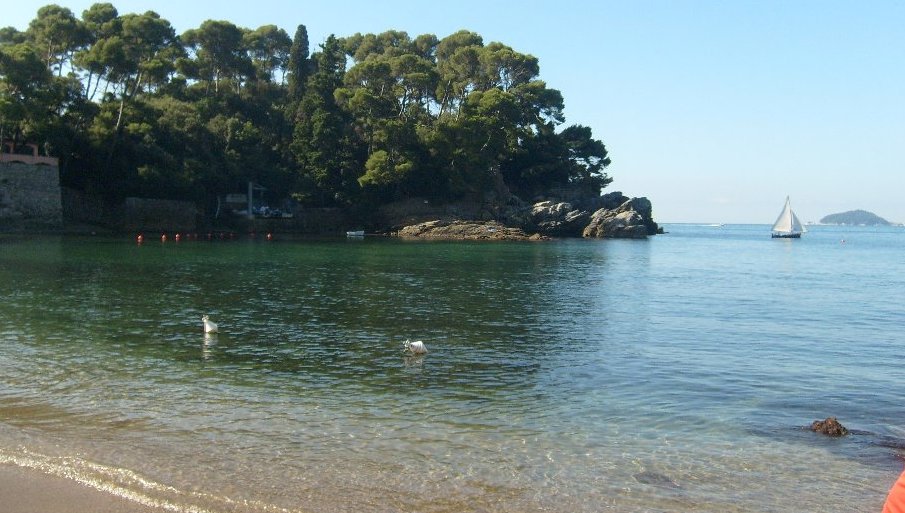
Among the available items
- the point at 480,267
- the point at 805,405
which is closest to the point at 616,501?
the point at 805,405

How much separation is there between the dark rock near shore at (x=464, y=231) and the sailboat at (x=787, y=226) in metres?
55.1

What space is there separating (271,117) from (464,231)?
27.0 metres

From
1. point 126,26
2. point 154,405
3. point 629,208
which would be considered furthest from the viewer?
point 629,208

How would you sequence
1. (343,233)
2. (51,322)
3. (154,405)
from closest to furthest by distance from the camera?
(154,405), (51,322), (343,233)

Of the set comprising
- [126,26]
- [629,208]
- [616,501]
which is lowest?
[616,501]

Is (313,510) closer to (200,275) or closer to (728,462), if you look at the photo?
(728,462)

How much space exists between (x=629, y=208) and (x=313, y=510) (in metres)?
89.1

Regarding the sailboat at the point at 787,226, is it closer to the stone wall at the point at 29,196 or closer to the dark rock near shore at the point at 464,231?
the dark rock near shore at the point at 464,231

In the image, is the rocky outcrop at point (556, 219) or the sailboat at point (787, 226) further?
the sailboat at point (787, 226)

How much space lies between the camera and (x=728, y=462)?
967 cm

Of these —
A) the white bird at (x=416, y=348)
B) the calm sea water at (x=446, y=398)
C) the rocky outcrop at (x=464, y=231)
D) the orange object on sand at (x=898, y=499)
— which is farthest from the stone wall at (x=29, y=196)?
the orange object on sand at (x=898, y=499)

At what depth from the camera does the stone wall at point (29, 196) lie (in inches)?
2266

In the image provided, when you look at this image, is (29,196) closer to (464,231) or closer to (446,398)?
(464,231)

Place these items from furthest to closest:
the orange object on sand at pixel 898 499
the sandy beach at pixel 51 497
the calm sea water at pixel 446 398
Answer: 1. the calm sea water at pixel 446 398
2. the sandy beach at pixel 51 497
3. the orange object on sand at pixel 898 499
